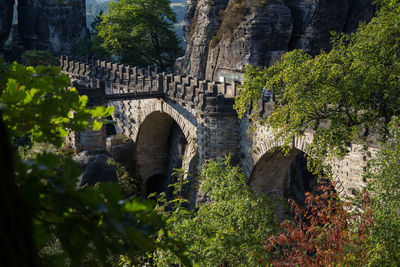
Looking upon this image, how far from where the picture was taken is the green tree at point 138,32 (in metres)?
35.1

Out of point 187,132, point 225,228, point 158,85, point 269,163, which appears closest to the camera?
point 225,228

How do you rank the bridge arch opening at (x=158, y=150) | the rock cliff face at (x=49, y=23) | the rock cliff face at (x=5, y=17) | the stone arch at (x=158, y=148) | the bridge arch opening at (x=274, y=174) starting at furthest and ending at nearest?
the rock cliff face at (x=49, y=23) → the rock cliff face at (x=5, y=17) → the bridge arch opening at (x=158, y=150) → the stone arch at (x=158, y=148) → the bridge arch opening at (x=274, y=174)

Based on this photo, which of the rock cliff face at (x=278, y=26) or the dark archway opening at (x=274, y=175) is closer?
the dark archway opening at (x=274, y=175)

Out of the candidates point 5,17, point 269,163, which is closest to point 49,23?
point 5,17

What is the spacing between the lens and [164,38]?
37.0m

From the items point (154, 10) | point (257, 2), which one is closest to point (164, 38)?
point (154, 10)

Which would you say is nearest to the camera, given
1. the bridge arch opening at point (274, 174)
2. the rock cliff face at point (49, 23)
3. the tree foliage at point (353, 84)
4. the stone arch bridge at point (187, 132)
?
the tree foliage at point (353, 84)

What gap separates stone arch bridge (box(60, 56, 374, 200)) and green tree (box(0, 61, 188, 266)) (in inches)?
382

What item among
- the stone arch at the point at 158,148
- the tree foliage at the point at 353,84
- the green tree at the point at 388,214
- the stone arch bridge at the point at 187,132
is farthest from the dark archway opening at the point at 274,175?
the stone arch at the point at 158,148

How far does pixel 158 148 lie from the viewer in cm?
2692

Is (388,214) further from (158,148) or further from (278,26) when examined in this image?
(158,148)

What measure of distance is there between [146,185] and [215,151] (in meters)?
11.6

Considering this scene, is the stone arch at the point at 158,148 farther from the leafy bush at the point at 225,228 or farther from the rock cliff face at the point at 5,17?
the rock cliff face at the point at 5,17

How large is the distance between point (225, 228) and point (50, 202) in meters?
6.35
